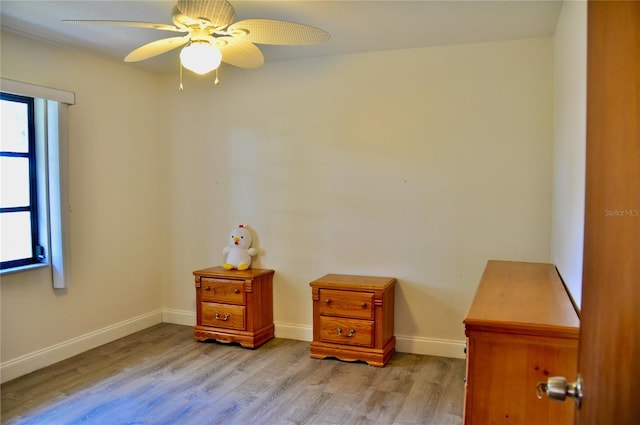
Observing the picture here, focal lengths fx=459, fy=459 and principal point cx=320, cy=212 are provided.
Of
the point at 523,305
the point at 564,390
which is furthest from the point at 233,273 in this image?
the point at 564,390

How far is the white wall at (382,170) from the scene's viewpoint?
129 inches

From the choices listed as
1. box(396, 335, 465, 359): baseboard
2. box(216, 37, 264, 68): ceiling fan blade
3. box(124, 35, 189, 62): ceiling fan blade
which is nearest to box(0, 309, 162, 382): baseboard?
box(124, 35, 189, 62): ceiling fan blade

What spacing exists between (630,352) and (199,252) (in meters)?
3.85

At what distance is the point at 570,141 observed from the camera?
2.33 m

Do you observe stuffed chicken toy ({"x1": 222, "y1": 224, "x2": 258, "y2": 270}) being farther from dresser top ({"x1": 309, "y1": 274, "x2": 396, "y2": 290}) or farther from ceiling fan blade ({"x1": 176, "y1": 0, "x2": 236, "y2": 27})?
ceiling fan blade ({"x1": 176, "y1": 0, "x2": 236, "y2": 27})

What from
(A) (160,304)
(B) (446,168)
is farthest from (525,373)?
(A) (160,304)

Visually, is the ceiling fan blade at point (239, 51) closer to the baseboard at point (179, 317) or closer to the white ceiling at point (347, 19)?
the white ceiling at point (347, 19)

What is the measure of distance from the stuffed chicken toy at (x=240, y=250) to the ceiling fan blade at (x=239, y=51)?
157 centimetres

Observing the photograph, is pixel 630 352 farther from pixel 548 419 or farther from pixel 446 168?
pixel 446 168

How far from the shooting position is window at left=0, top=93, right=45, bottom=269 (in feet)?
10.3

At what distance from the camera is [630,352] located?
857 mm

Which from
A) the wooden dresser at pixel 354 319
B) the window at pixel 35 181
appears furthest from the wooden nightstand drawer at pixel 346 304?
the window at pixel 35 181

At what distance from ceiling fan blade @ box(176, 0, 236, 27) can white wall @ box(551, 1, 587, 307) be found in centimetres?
159

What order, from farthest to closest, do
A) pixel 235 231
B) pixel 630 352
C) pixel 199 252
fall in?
pixel 199 252 → pixel 235 231 → pixel 630 352
